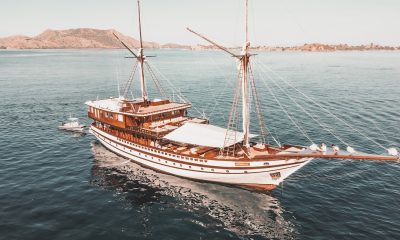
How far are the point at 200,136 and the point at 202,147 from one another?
1.71 metres

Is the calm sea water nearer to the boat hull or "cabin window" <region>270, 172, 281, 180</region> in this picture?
the boat hull

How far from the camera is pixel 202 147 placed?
3688 cm

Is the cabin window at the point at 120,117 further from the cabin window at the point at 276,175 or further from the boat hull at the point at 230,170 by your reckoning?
the cabin window at the point at 276,175

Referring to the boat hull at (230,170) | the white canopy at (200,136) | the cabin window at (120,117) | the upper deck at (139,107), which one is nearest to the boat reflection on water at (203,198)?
the boat hull at (230,170)

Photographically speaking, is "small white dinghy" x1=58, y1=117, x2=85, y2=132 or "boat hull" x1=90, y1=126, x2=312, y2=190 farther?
A: "small white dinghy" x1=58, y1=117, x2=85, y2=132

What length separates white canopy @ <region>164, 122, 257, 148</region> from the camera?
34.4m

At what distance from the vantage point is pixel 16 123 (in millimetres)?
58375

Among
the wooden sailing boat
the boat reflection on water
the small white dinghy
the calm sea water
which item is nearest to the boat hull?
the wooden sailing boat

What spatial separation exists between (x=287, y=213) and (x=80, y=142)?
36.0 meters

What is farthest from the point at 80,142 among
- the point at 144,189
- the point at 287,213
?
the point at 287,213

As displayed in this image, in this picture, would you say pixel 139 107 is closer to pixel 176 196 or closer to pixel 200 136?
pixel 200 136

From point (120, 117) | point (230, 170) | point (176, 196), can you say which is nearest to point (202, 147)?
point (230, 170)

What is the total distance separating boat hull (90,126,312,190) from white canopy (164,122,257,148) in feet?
7.41

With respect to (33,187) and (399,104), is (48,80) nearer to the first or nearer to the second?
(33,187)
